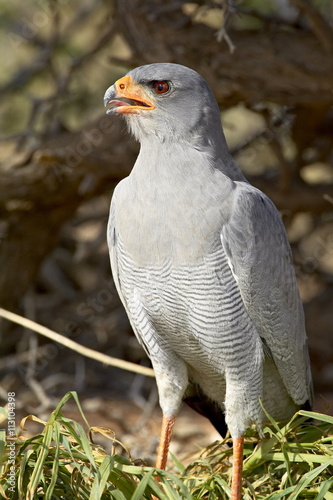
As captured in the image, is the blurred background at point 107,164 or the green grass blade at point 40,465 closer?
the green grass blade at point 40,465

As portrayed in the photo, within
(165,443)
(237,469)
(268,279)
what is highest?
(268,279)

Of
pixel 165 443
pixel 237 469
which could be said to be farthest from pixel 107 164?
pixel 237 469

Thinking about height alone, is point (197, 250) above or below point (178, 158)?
below

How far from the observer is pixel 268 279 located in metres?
3.54

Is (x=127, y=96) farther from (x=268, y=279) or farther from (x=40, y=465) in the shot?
(x=40, y=465)

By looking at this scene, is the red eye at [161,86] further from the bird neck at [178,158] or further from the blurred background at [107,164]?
the blurred background at [107,164]

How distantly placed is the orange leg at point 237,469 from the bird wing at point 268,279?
443mm

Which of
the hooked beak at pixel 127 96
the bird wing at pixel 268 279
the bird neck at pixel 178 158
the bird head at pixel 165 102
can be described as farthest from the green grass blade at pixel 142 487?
the hooked beak at pixel 127 96

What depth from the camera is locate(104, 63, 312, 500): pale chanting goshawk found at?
3.31 meters

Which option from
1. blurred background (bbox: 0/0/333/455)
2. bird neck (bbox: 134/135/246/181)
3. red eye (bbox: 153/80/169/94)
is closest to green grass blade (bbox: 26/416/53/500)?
bird neck (bbox: 134/135/246/181)

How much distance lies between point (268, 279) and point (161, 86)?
997mm

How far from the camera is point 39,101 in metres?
6.35

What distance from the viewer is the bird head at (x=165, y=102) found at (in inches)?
134

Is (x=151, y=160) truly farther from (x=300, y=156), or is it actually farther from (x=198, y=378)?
(x=300, y=156)
